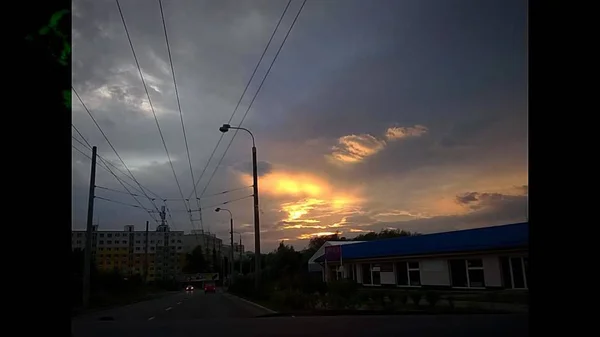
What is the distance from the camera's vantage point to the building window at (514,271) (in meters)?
29.9

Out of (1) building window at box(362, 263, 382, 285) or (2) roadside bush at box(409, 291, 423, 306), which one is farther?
(1) building window at box(362, 263, 382, 285)

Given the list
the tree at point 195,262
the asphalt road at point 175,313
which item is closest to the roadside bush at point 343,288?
the asphalt road at point 175,313

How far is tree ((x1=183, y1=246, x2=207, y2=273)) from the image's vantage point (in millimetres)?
128975

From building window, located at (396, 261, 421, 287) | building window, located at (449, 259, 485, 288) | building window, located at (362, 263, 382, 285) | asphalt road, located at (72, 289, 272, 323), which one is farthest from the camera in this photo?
building window, located at (362, 263, 382, 285)

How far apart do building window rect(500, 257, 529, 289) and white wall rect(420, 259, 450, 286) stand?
213 inches

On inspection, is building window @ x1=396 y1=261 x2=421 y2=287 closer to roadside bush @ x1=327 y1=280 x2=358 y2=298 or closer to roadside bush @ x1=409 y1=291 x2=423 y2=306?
roadside bush @ x1=409 y1=291 x2=423 y2=306

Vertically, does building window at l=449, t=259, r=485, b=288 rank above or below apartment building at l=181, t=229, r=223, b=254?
below

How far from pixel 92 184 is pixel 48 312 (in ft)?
90.4

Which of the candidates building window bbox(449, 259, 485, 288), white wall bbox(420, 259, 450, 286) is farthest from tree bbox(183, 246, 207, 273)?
building window bbox(449, 259, 485, 288)

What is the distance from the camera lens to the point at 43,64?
5328mm

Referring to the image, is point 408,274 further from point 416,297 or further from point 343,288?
point 343,288
